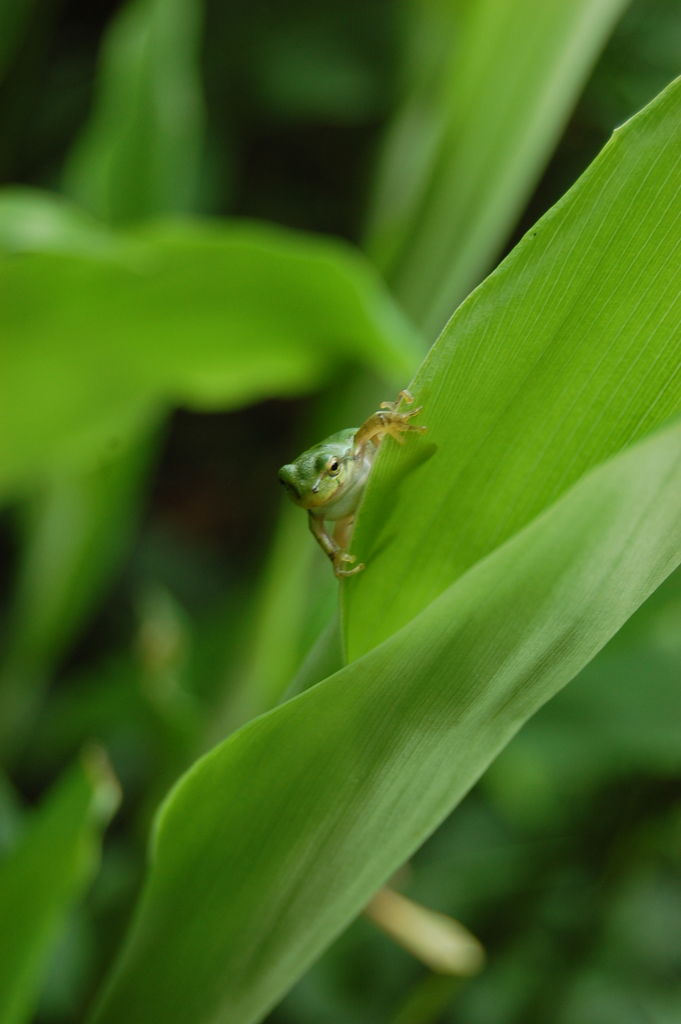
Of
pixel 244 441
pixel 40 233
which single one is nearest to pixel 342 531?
pixel 40 233

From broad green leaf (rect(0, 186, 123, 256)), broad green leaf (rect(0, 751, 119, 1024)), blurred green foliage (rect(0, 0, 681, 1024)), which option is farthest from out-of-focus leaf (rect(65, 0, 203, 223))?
broad green leaf (rect(0, 751, 119, 1024))

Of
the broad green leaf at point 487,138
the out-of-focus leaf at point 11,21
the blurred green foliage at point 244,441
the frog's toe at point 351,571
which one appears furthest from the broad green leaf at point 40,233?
the out-of-focus leaf at point 11,21

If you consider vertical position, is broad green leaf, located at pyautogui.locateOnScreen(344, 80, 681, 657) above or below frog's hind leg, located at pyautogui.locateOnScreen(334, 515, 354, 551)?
above

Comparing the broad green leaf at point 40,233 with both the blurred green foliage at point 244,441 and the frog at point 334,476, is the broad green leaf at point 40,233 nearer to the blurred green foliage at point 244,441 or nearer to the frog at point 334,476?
the blurred green foliage at point 244,441

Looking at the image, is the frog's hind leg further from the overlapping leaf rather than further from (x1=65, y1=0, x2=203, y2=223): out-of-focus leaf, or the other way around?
(x1=65, y1=0, x2=203, y2=223): out-of-focus leaf

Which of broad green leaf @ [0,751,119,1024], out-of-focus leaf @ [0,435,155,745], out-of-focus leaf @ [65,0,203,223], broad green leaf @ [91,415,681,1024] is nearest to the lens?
broad green leaf @ [91,415,681,1024]

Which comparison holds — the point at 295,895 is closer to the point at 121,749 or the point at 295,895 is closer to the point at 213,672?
the point at 213,672
